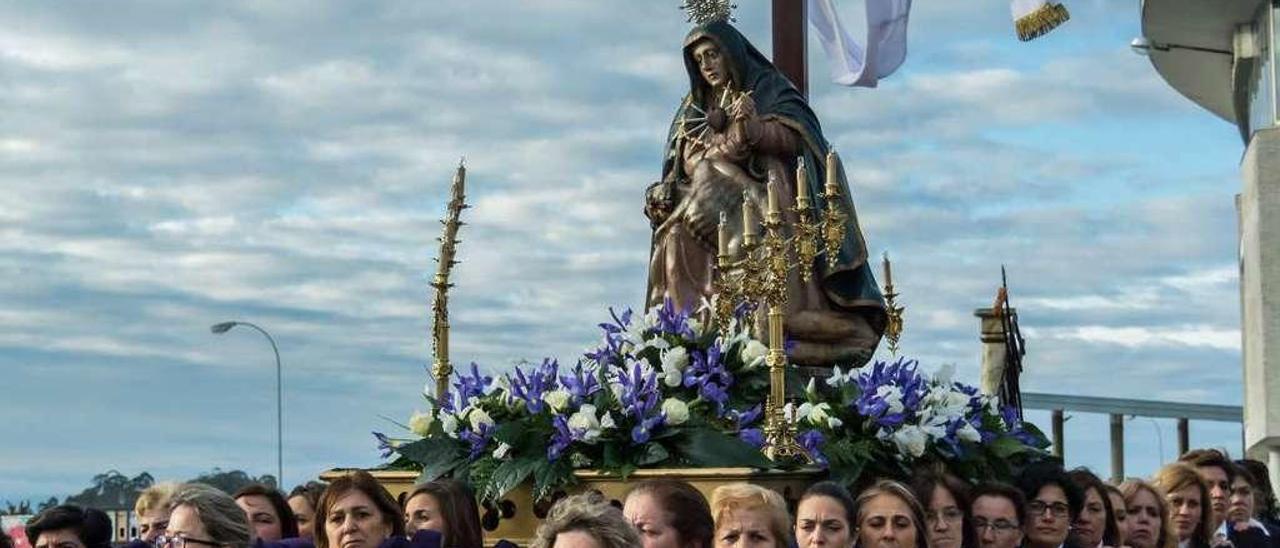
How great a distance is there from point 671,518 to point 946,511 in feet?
7.08

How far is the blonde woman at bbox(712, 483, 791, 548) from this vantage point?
796cm

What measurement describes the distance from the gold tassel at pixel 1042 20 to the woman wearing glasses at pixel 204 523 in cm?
1234

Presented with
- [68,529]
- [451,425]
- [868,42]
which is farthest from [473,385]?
[868,42]

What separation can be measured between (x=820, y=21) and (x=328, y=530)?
1016 cm

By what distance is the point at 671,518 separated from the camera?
780cm

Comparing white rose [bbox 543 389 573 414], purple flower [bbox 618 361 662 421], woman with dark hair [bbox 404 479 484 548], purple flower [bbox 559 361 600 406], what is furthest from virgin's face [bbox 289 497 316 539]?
purple flower [bbox 618 361 662 421]

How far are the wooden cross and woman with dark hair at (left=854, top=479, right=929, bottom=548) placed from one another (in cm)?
Answer: 689

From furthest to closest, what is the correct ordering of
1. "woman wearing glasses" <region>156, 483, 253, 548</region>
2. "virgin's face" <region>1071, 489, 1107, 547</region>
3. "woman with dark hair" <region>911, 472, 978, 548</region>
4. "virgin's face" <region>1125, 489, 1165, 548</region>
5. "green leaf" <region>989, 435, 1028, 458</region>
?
"green leaf" <region>989, 435, 1028, 458</region> < "virgin's face" <region>1125, 489, 1165, 548</region> < "virgin's face" <region>1071, 489, 1107, 547</region> < "woman with dark hair" <region>911, 472, 978, 548</region> < "woman wearing glasses" <region>156, 483, 253, 548</region>

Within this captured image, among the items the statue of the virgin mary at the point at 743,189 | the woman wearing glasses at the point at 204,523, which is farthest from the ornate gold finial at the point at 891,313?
the woman wearing glasses at the point at 204,523

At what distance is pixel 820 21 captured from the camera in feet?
58.6

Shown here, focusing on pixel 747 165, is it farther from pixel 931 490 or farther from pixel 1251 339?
pixel 1251 339

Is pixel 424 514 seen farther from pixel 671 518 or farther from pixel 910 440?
pixel 910 440

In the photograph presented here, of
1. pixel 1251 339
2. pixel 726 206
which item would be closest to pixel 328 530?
pixel 726 206

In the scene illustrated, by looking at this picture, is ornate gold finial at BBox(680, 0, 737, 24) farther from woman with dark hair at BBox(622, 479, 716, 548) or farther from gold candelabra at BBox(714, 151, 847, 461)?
woman with dark hair at BBox(622, 479, 716, 548)
